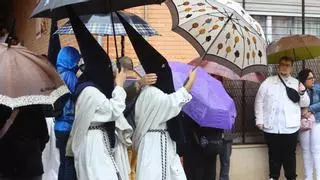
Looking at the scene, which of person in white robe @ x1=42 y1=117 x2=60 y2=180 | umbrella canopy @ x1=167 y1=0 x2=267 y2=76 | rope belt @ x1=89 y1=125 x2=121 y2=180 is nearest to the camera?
rope belt @ x1=89 y1=125 x2=121 y2=180

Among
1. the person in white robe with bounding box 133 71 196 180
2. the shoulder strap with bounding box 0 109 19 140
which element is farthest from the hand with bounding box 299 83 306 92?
the shoulder strap with bounding box 0 109 19 140

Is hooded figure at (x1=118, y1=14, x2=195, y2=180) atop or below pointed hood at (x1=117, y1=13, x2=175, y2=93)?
below

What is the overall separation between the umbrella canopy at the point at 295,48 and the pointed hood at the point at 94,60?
3852 millimetres

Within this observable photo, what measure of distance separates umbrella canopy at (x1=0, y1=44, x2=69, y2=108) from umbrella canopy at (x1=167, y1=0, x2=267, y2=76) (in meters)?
2.48

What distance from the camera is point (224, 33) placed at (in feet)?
21.5

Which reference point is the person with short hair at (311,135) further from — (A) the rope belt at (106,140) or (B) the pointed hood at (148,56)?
(A) the rope belt at (106,140)

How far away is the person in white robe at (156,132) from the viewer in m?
5.84

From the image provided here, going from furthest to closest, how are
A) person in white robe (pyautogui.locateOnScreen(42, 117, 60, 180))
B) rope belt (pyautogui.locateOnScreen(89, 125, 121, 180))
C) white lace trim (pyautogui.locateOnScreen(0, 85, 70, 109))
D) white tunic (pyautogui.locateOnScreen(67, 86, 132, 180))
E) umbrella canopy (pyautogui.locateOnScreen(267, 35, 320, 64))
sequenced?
umbrella canopy (pyautogui.locateOnScreen(267, 35, 320, 64)) → person in white robe (pyautogui.locateOnScreen(42, 117, 60, 180)) → rope belt (pyautogui.locateOnScreen(89, 125, 121, 180)) → white tunic (pyautogui.locateOnScreen(67, 86, 132, 180)) → white lace trim (pyautogui.locateOnScreen(0, 85, 70, 109))

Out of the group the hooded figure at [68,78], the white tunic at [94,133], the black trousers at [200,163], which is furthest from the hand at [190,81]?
the black trousers at [200,163]

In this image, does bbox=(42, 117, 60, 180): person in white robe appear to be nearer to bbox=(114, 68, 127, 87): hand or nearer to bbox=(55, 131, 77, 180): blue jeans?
bbox=(55, 131, 77, 180): blue jeans

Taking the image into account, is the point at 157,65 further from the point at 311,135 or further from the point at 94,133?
the point at 311,135

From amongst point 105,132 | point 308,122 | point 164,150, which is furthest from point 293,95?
point 105,132

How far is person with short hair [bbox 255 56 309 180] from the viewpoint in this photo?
28.3ft

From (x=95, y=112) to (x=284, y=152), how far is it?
13.7 feet
